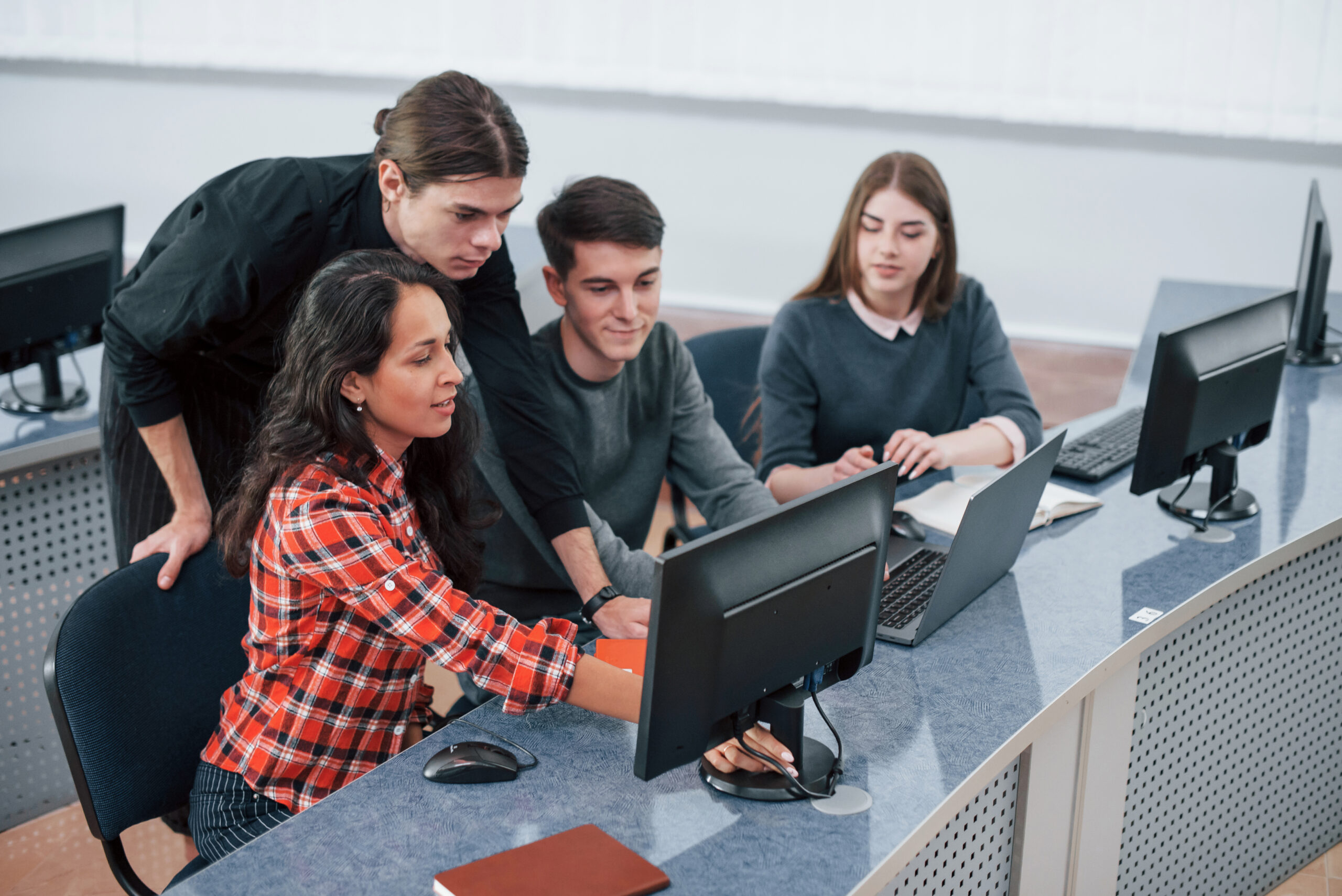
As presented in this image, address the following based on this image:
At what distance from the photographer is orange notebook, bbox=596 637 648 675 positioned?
4.82 ft

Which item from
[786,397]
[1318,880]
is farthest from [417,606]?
[1318,880]

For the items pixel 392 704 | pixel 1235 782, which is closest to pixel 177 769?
A: pixel 392 704

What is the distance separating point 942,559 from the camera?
71.5 inches

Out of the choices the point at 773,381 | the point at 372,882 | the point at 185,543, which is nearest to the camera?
the point at 372,882

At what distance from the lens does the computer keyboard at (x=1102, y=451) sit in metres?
2.15

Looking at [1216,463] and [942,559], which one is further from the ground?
[1216,463]

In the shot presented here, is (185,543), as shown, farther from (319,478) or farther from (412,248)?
(412,248)

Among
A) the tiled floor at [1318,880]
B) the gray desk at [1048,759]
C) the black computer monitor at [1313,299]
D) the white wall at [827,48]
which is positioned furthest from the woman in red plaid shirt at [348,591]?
the white wall at [827,48]

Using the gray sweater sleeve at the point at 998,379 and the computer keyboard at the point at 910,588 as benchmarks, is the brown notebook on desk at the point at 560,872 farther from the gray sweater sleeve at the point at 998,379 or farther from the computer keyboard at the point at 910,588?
the gray sweater sleeve at the point at 998,379

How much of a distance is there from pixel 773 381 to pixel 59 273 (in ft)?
4.84

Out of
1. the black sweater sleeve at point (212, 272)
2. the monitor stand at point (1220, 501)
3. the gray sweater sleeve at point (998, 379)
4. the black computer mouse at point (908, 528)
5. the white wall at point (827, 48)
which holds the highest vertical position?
the white wall at point (827, 48)

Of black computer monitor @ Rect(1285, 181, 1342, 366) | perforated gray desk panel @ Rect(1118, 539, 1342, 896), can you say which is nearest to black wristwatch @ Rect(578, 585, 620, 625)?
perforated gray desk panel @ Rect(1118, 539, 1342, 896)

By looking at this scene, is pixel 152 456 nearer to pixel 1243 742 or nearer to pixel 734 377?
pixel 734 377

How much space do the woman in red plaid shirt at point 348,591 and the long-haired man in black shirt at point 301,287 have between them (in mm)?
144
